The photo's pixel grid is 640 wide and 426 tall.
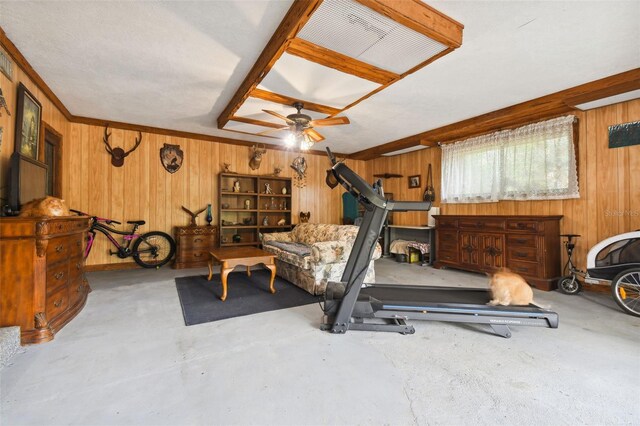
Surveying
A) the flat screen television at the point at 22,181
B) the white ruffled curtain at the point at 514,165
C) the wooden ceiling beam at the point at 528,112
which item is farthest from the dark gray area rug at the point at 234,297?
the wooden ceiling beam at the point at 528,112

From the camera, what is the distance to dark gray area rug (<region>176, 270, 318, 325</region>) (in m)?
2.75

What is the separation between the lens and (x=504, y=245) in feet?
13.6

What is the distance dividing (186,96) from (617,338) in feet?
17.3

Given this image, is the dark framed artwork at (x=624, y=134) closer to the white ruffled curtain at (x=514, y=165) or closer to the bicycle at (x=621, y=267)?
the white ruffled curtain at (x=514, y=165)

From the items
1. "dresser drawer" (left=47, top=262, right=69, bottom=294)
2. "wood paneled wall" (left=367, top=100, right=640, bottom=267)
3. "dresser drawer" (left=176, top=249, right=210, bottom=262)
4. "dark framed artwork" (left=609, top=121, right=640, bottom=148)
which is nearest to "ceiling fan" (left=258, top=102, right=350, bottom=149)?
"dresser drawer" (left=47, top=262, right=69, bottom=294)

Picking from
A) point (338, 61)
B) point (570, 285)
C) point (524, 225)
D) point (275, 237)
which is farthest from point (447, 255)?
point (338, 61)

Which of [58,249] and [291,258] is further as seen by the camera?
[291,258]

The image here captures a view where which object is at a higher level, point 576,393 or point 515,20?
point 515,20

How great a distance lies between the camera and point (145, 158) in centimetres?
508

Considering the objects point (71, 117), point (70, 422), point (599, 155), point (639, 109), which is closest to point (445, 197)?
point (599, 155)

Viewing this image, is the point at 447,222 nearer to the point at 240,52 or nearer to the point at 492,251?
the point at 492,251

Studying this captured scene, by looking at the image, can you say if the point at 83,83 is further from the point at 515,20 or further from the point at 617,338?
the point at 617,338

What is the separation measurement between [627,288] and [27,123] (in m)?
6.85

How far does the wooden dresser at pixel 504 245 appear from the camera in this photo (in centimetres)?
374
